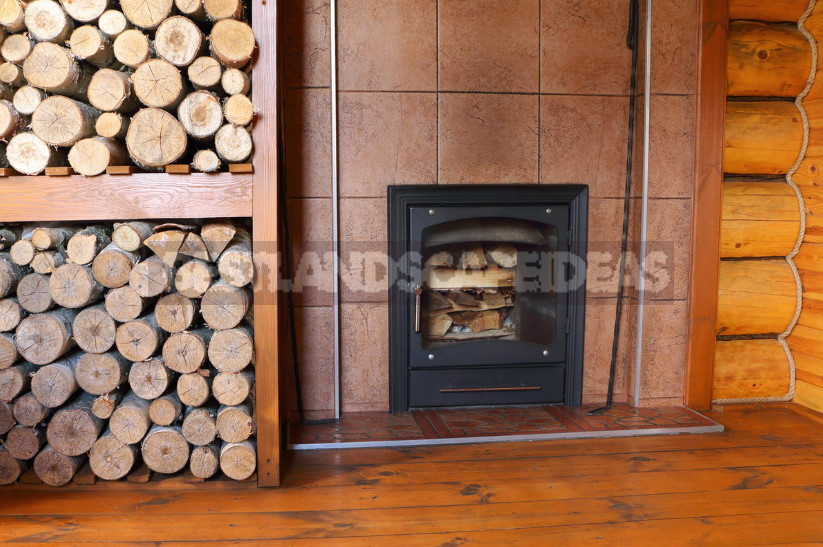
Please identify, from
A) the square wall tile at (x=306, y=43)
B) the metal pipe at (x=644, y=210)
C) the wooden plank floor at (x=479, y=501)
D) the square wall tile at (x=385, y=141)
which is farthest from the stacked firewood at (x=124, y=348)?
the metal pipe at (x=644, y=210)

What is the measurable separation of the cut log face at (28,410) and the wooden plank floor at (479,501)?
9.1 inches

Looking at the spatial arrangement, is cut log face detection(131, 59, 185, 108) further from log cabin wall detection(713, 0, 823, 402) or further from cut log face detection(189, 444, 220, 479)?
log cabin wall detection(713, 0, 823, 402)

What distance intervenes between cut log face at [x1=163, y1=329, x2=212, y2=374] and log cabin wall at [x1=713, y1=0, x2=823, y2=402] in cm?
230

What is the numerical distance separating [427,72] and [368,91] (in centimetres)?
25

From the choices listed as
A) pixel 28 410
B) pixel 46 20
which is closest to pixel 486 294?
pixel 28 410

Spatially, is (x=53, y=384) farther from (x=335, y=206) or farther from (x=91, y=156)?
(x=335, y=206)

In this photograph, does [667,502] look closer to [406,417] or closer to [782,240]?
[406,417]

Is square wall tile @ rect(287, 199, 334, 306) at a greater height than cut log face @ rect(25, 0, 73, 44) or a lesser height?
lesser

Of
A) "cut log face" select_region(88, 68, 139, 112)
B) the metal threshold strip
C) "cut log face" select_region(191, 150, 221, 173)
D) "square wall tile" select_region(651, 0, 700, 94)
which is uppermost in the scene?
"square wall tile" select_region(651, 0, 700, 94)

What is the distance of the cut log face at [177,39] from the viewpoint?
6.12ft

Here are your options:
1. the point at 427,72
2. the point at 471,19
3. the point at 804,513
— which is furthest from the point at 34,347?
the point at 804,513

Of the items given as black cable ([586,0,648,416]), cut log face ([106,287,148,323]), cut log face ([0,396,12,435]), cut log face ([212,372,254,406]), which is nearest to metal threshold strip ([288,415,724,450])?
black cable ([586,0,648,416])

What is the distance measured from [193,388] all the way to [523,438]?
4.06 feet

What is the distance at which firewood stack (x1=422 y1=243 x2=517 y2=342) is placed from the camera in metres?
2.76
